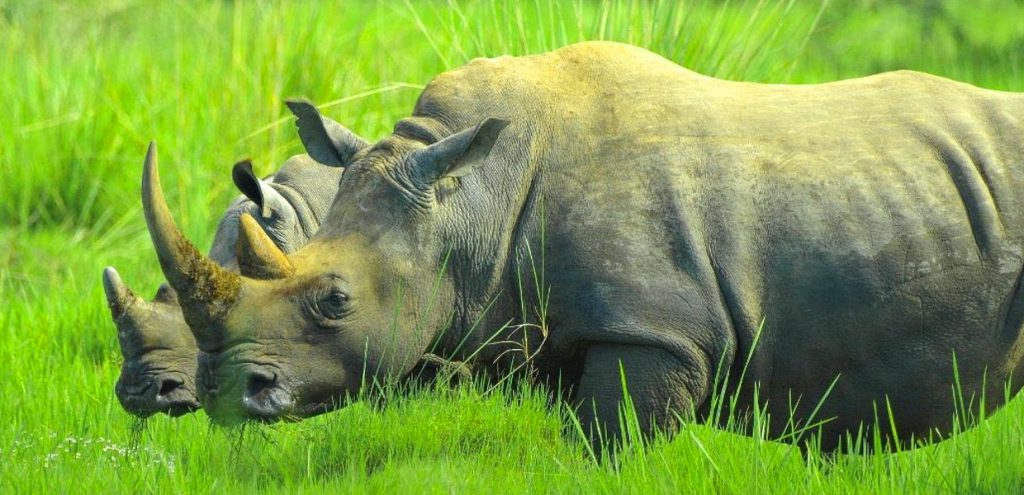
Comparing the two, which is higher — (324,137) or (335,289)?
(324,137)

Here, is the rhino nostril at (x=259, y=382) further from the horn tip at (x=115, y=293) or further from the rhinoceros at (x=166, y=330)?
the horn tip at (x=115, y=293)

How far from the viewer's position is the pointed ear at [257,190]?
5.63 m

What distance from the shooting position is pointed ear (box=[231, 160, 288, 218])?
563 centimetres

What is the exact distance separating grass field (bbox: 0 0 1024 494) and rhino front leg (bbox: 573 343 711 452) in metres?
0.09

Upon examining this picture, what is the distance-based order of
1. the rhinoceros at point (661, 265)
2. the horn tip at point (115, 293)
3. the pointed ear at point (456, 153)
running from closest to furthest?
the rhinoceros at point (661, 265)
the pointed ear at point (456, 153)
the horn tip at point (115, 293)

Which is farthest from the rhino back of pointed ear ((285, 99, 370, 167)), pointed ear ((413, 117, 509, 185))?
pointed ear ((285, 99, 370, 167))

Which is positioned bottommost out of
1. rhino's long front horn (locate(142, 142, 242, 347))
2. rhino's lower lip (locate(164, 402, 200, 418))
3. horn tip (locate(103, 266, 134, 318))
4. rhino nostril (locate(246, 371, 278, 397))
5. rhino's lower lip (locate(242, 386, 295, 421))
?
rhino's lower lip (locate(164, 402, 200, 418))

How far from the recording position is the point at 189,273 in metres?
4.50

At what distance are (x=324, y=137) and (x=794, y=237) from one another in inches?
59.8

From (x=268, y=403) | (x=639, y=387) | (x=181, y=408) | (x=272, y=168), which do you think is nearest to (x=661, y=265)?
(x=639, y=387)

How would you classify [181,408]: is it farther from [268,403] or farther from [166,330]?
[268,403]

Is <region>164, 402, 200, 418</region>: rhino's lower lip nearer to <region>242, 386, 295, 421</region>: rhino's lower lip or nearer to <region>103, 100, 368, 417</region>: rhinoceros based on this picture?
<region>103, 100, 368, 417</region>: rhinoceros

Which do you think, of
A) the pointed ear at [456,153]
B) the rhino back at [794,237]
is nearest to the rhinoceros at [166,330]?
the pointed ear at [456,153]

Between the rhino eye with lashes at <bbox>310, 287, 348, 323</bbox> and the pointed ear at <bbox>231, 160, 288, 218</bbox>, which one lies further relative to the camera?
the pointed ear at <bbox>231, 160, 288, 218</bbox>
